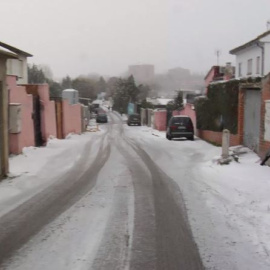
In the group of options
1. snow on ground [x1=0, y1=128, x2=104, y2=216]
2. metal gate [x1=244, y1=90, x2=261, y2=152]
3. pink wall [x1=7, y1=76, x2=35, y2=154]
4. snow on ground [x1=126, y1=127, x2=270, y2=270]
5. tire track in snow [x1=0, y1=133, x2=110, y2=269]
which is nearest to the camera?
snow on ground [x1=126, y1=127, x2=270, y2=270]

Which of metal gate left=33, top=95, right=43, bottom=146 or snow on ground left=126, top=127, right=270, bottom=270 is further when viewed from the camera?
metal gate left=33, top=95, right=43, bottom=146

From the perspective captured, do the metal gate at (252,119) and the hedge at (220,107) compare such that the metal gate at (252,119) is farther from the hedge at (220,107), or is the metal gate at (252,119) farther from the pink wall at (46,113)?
the pink wall at (46,113)

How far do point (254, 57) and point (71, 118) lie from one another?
45.3 ft

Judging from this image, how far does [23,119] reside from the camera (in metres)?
17.5

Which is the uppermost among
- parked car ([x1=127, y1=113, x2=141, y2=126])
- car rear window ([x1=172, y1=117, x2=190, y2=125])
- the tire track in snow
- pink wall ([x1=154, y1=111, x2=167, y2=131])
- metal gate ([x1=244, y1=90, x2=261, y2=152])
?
metal gate ([x1=244, y1=90, x2=261, y2=152])

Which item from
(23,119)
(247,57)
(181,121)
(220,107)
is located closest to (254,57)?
(247,57)

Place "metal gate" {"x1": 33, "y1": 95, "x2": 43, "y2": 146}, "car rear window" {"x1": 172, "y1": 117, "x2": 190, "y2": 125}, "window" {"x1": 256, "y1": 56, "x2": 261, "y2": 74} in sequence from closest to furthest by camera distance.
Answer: "metal gate" {"x1": 33, "y1": 95, "x2": 43, "y2": 146}
"car rear window" {"x1": 172, "y1": 117, "x2": 190, "y2": 125}
"window" {"x1": 256, "y1": 56, "x2": 261, "y2": 74}

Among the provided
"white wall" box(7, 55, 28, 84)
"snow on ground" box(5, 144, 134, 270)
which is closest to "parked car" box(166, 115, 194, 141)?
"white wall" box(7, 55, 28, 84)

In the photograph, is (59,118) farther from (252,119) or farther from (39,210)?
(39,210)

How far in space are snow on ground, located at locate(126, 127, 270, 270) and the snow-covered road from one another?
12 millimetres

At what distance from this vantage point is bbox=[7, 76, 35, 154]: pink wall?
1488cm

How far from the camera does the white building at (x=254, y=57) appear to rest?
27.5 meters

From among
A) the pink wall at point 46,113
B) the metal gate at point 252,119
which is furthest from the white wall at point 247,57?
the metal gate at point 252,119

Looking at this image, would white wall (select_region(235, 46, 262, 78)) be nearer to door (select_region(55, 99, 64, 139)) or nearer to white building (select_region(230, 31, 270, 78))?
white building (select_region(230, 31, 270, 78))
